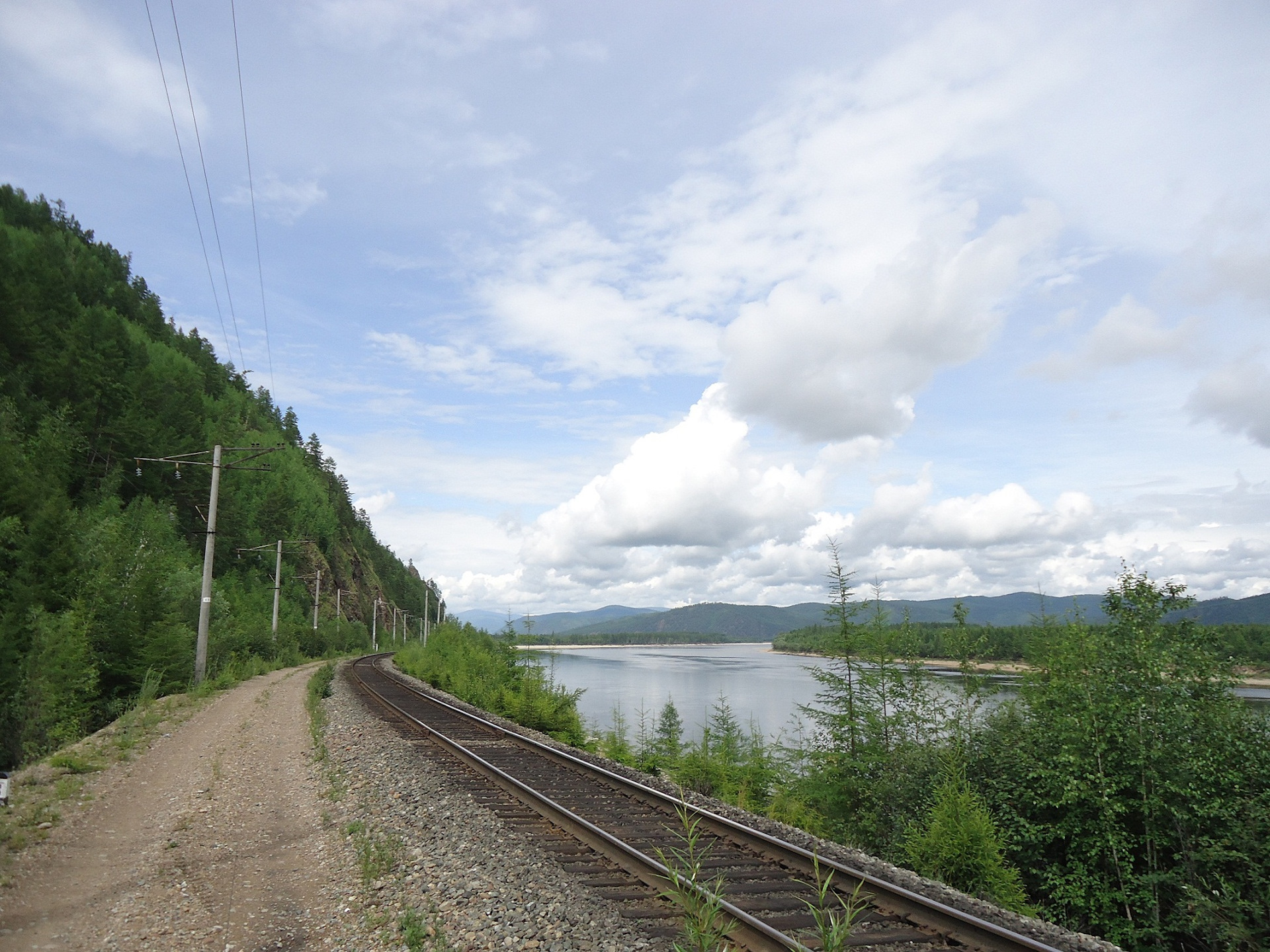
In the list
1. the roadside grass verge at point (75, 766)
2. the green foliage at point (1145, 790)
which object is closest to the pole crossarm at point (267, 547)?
the roadside grass verge at point (75, 766)

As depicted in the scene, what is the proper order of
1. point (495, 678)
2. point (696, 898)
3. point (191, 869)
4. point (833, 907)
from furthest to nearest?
1. point (495, 678)
2. point (191, 869)
3. point (833, 907)
4. point (696, 898)

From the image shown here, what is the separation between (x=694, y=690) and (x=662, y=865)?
60.2m

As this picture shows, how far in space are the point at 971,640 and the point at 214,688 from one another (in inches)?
923

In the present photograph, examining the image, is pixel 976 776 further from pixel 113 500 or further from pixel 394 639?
pixel 394 639

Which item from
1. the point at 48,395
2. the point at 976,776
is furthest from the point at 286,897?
the point at 48,395

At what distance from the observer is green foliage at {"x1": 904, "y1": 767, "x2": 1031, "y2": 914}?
786cm

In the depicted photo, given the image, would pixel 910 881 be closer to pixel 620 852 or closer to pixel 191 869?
pixel 620 852

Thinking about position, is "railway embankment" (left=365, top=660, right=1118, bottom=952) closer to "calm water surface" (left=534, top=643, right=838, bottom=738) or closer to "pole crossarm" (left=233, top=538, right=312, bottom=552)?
"calm water surface" (left=534, top=643, right=838, bottom=738)

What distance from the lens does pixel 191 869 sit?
7.23 m

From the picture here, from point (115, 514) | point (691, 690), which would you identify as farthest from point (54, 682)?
point (691, 690)

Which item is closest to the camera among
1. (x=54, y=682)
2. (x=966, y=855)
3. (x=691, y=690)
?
(x=966, y=855)

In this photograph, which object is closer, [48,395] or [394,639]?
[48,395]

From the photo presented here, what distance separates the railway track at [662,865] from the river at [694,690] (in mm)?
6210

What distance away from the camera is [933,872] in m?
8.14
